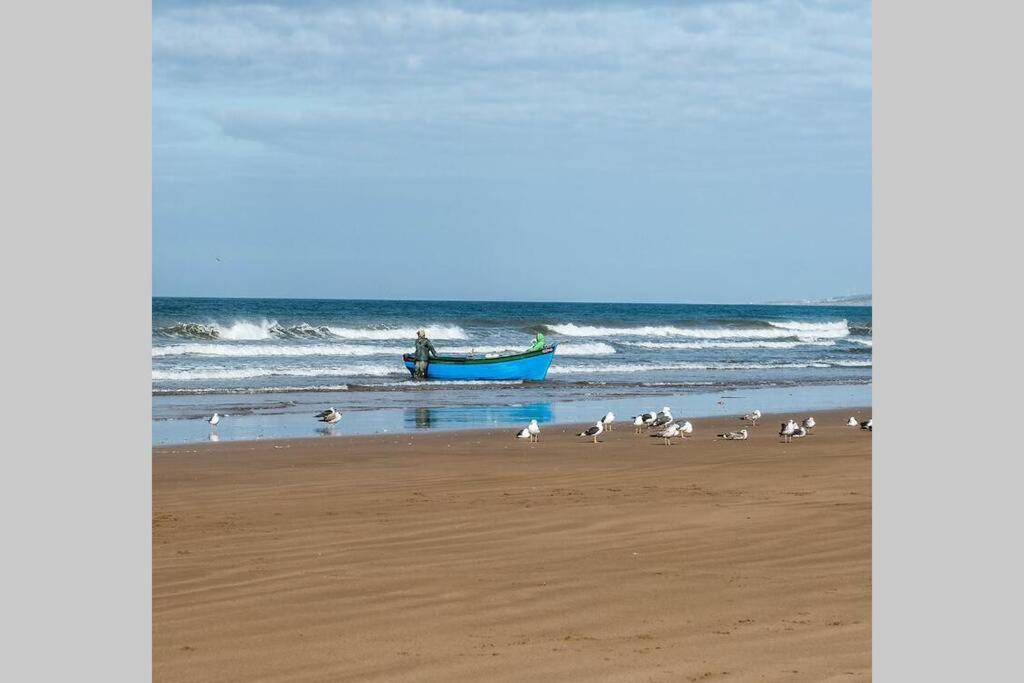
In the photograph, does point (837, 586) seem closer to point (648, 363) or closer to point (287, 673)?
point (287, 673)

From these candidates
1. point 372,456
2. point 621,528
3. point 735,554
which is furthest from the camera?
point 372,456

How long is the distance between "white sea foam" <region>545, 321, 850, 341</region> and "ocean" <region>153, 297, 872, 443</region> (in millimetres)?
878

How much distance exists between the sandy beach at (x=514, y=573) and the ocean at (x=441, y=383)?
658cm

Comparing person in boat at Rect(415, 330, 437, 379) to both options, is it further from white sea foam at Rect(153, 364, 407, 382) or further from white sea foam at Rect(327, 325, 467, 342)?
white sea foam at Rect(327, 325, 467, 342)

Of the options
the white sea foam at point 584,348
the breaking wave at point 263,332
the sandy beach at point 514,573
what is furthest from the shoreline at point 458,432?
the breaking wave at point 263,332

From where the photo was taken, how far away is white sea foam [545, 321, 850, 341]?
197ft

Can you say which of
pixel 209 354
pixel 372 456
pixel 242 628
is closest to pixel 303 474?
pixel 372 456

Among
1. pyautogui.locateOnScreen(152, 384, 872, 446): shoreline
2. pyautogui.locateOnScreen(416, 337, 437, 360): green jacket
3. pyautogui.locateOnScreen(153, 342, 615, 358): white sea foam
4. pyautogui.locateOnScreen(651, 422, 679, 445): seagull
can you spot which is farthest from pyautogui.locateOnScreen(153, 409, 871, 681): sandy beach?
pyautogui.locateOnScreen(153, 342, 615, 358): white sea foam

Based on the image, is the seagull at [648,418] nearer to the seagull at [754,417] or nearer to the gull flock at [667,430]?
the gull flock at [667,430]

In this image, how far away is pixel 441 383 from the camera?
28438 millimetres

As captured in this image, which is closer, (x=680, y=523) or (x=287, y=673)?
(x=287, y=673)

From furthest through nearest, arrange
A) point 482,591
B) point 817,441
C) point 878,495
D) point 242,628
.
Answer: point 817,441, point 482,591, point 242,628, point 878,495

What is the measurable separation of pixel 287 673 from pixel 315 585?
4.94ft

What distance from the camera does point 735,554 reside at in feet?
22.6
